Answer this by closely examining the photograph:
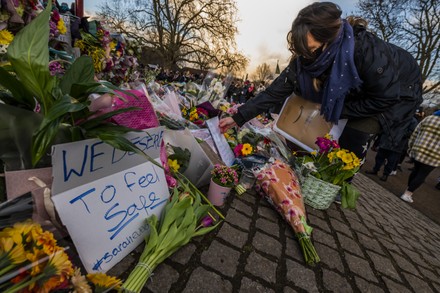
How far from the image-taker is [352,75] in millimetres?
1858

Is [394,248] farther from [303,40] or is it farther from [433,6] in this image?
[433,6]

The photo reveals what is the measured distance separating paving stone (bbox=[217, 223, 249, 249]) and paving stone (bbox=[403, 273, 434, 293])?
119 centimetres

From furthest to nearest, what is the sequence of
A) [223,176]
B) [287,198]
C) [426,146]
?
[426,146] → [287,198] → [223,176]

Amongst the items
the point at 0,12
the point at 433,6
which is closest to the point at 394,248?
the point at 0,12

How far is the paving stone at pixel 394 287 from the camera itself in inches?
58.9

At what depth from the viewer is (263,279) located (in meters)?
1.24

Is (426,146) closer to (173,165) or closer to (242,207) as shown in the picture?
(242,207)

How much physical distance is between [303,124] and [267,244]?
1.37 m

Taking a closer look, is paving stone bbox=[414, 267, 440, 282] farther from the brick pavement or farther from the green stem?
the green stem

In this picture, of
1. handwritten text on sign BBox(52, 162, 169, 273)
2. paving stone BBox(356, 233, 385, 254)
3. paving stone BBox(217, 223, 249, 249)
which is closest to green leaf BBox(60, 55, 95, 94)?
handwritten text on sign BBox(52, 162, 169, 273)

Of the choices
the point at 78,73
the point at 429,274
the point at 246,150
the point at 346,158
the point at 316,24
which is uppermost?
the point at 316,24

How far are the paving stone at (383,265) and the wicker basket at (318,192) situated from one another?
49cm

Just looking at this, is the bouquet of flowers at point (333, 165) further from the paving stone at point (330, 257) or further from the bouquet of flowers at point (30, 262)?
the bouquet of flowers at point (30, 262)

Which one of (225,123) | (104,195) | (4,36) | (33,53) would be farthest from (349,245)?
(4,36)
